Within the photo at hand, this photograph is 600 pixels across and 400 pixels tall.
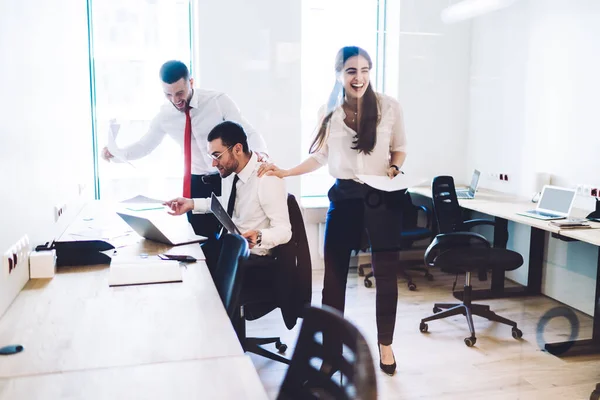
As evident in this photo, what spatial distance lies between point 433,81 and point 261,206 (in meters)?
1.37

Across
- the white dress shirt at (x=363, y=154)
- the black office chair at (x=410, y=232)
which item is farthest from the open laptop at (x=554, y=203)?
the white dress shirt at (x=363, y=154)

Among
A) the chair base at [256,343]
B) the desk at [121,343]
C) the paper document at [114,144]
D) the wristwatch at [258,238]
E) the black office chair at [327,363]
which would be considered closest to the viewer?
the black office chair at [327,363]

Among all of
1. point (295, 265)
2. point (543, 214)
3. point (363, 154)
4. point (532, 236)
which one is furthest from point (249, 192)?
point (532, 236)

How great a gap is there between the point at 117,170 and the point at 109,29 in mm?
971

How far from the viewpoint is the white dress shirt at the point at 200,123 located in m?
3.14

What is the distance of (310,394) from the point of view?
113 cm

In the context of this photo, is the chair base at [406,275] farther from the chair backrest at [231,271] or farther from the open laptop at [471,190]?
the chair backrest at [231,271]

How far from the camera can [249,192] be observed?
252 centimetres

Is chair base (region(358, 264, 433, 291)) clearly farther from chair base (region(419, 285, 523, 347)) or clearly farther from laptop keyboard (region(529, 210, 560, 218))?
laptop keyboard (region(529, 210, 560, 218))

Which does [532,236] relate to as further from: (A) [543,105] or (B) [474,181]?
(A) [543,105]

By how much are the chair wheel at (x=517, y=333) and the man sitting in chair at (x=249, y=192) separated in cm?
161

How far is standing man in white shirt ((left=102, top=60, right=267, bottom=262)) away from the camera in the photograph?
307cm

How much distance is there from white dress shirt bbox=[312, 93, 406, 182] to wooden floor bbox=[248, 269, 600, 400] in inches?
23.7

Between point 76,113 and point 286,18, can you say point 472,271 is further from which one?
point 76,113
